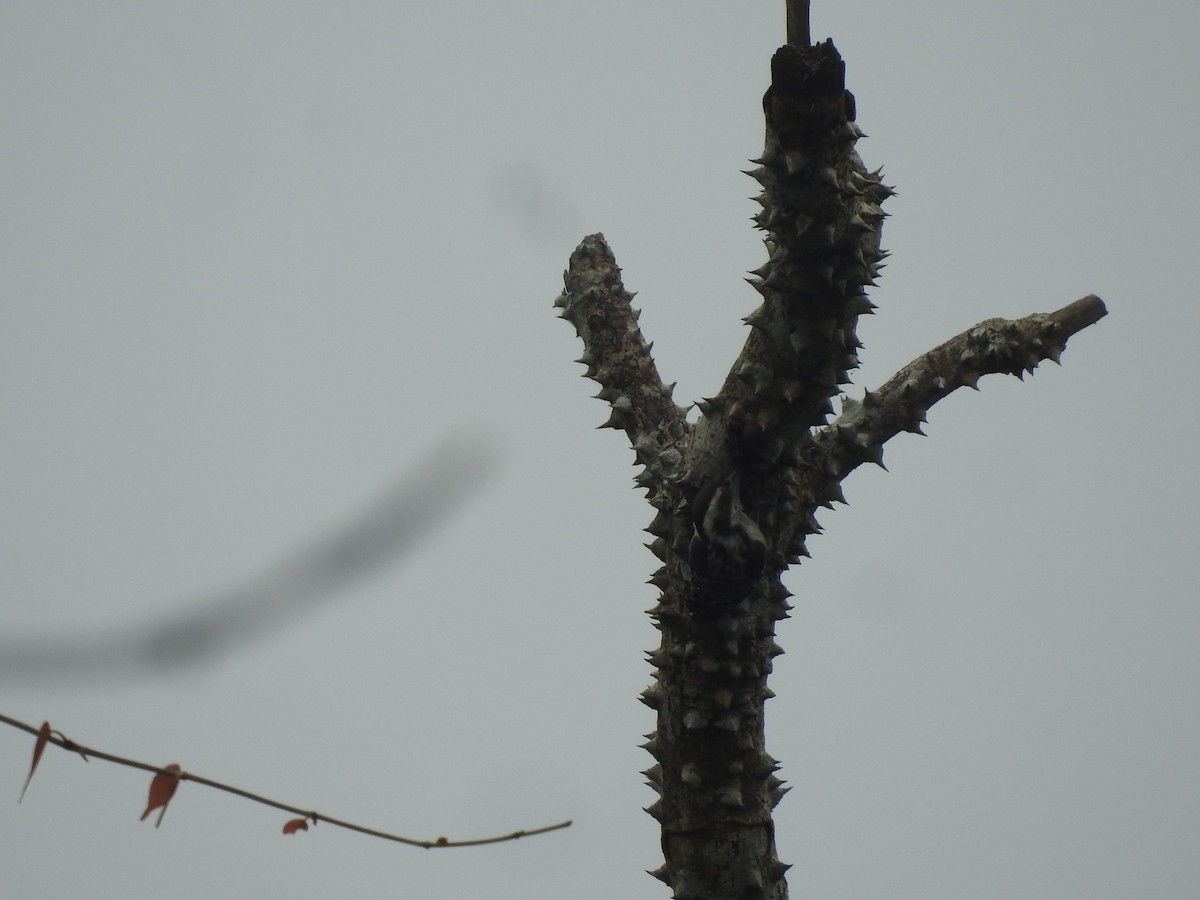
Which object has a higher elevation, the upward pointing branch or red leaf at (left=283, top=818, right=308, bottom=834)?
the upward pointing branch

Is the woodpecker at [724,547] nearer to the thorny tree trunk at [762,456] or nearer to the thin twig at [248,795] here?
the thorny tree trunk at [762,456]

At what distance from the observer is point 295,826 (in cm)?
232

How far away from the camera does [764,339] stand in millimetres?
3115

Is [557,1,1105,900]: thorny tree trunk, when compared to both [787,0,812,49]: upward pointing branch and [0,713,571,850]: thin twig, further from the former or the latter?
[0,713,571,850]: thin twig

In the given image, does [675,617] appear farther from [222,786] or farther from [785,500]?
[222,786]

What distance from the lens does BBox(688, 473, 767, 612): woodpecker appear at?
3.12 metres

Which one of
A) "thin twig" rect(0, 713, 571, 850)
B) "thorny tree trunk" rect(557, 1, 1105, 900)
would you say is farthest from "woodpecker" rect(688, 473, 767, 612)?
"thin twig" rect(0, 713, 571, 850)

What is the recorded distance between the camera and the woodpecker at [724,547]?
312 centimetres

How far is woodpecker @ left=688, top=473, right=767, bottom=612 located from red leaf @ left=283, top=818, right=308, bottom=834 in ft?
4.23

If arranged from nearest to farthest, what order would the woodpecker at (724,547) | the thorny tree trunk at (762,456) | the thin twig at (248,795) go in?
the thin twig at (248,795) < the thorny tree trunk at (762,456) < the woodpecker at (724,547)

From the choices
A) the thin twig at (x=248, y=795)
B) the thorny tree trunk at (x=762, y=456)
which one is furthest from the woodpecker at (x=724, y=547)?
the thin twig at (x=248, y=795)

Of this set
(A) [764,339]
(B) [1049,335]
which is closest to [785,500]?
(A) [764,339]

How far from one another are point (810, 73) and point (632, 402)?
1405mm

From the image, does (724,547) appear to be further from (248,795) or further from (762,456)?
(248,795)
